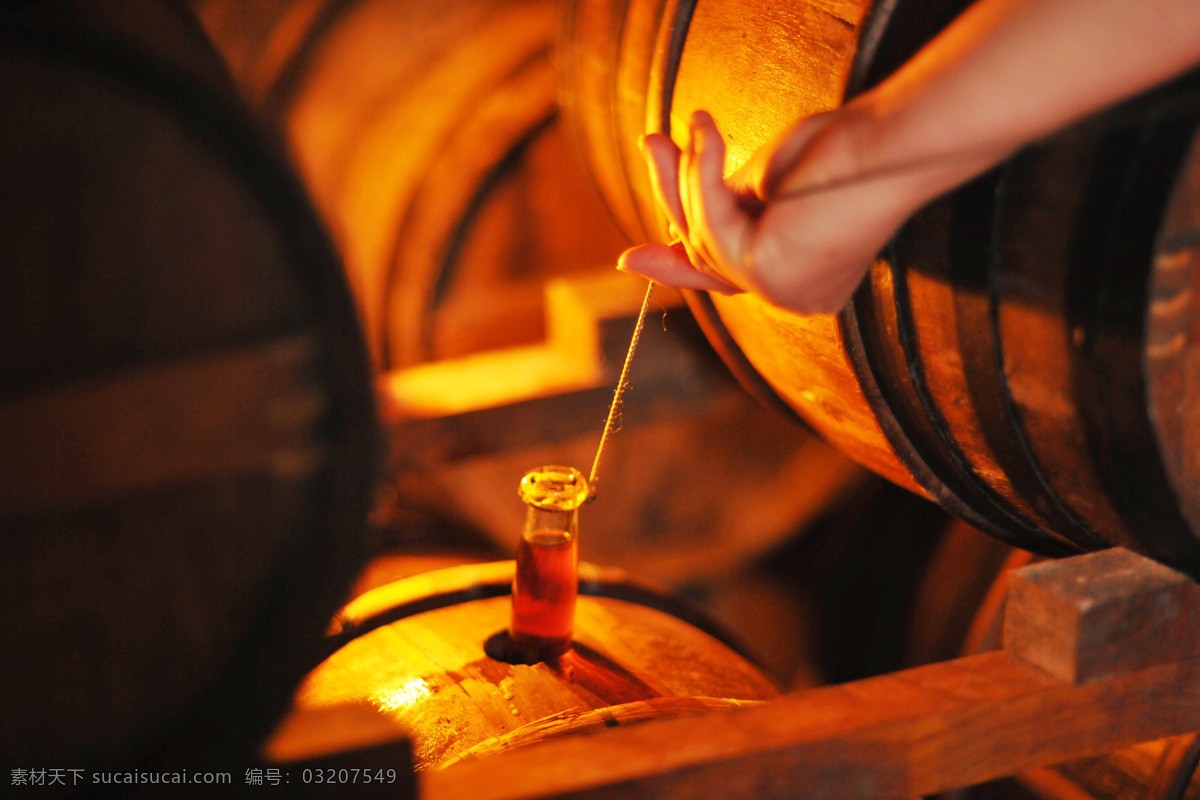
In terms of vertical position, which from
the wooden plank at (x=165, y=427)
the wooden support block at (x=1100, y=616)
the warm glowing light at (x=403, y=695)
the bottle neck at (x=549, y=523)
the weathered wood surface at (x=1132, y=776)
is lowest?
the weathered wood surface at (x=1132, y=776)

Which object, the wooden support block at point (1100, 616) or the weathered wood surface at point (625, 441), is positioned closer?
the wooden support block at point (1100, 616)

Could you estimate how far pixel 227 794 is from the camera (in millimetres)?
1061

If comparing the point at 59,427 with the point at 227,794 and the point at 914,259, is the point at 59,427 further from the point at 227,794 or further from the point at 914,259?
the point at 914,259

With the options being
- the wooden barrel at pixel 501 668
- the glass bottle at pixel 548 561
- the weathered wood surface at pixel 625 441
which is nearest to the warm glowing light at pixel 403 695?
the wooden barrel at pixel 501 668

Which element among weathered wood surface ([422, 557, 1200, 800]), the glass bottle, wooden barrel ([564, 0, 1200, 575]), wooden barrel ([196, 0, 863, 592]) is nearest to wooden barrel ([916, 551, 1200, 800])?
weathered wood surface ([422, 557, 1200, 800])

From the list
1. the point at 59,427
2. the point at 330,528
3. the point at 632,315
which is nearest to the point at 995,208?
the point at 330,528

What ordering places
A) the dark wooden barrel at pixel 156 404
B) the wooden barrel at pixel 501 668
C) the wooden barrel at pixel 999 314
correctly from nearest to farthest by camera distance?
the dark wooden barrel at pixel 156 404, the wooden barrel at pixel 999 314, the wooden barrel at pixel 501 668

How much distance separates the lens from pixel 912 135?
1013mm

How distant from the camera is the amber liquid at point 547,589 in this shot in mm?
1738

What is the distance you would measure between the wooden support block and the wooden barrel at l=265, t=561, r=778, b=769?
1.57 feet

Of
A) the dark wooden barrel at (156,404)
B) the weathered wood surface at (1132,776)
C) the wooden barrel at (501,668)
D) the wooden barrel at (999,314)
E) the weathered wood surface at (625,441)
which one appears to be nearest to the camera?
the dark wooden barrel at (156,404)

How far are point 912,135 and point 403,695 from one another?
1212 millimetres

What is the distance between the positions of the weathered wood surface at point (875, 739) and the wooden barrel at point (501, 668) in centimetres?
31

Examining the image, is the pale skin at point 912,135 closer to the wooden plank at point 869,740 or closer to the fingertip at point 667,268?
the fingertip at point 667,268
